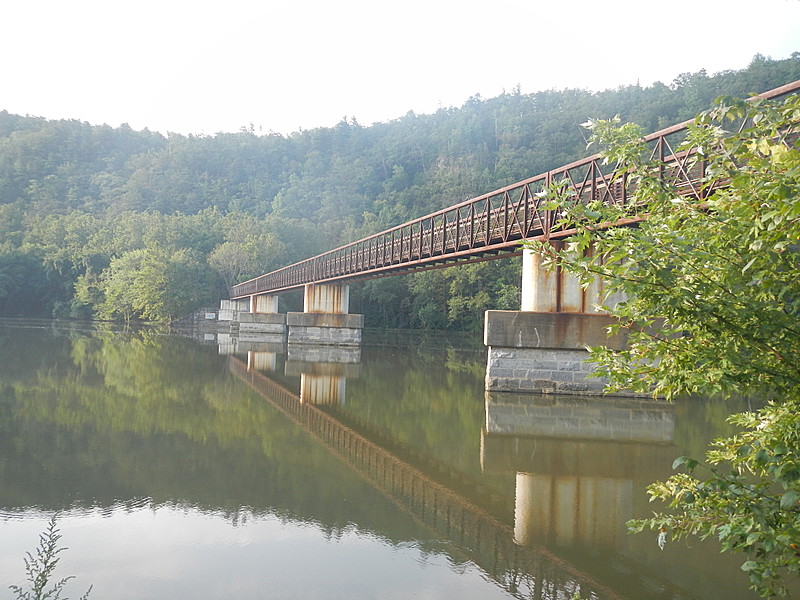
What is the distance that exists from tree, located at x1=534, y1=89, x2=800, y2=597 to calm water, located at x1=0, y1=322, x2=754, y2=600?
119 inches

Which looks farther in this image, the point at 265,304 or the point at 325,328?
the point at 265,304

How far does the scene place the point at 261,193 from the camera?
6806 inches

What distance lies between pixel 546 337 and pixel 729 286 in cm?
1689

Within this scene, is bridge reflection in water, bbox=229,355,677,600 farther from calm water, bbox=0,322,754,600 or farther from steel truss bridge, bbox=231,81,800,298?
steel truss bridge, bbox=231,81,800,298

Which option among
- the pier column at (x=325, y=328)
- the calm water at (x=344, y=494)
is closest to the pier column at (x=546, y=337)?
the calm water at (x=344, y=494)

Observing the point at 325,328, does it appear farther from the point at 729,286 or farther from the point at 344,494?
the point at 729,286

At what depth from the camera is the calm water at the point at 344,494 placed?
6793mm

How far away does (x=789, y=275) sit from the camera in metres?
3.66

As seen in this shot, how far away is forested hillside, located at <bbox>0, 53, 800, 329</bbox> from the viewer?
9000 cm

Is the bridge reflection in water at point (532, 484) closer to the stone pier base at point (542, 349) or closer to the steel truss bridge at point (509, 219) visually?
the stone pier base at point (542, 349)

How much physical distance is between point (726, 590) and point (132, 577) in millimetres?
5727

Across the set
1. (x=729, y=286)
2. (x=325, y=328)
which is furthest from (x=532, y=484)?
(x=325, y=328)

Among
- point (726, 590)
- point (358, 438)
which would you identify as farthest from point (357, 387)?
point (726, 590)

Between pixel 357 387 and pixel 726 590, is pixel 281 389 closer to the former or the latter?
pixel 357 387
